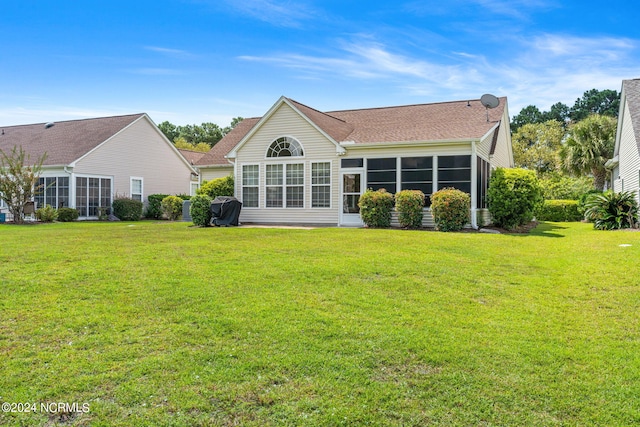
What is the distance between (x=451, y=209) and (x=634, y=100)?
1006 centimetres

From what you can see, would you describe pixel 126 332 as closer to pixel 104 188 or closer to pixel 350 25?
pixel 350 25

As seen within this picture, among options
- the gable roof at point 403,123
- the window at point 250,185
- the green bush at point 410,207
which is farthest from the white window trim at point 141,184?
the green bush at point 410,207

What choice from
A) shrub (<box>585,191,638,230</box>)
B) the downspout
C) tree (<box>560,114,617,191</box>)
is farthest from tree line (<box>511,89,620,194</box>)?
the downspout

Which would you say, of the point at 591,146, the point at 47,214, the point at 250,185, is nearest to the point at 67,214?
the point at 47,214

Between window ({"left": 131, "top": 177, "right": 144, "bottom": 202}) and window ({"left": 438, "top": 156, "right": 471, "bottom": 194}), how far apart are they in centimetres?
1760

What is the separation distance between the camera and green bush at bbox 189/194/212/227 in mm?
17703

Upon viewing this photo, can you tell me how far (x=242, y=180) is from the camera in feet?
64.6

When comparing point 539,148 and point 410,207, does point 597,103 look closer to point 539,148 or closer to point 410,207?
point 539,148

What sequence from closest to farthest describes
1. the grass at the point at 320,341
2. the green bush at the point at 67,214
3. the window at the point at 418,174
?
1. the grass at the point at 320,341
2. the window at the point at 418,174
3. the green bush at the point at 67,214

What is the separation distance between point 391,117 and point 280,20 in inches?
295

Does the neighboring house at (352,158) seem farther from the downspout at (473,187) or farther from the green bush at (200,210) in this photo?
the green bush at (200,210)

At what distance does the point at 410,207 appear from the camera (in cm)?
1588

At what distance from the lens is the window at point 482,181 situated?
16750 millimetres

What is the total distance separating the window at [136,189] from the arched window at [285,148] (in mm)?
11254
